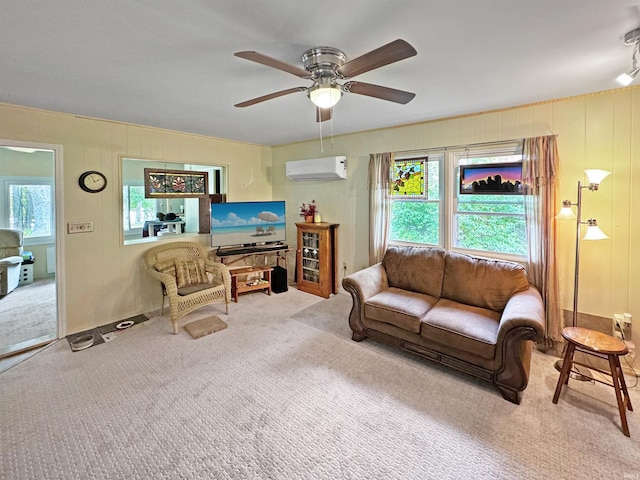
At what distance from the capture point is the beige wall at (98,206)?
10.4ft

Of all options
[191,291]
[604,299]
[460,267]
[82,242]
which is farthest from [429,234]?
[82,242]

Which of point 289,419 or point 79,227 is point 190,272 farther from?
point 289,419

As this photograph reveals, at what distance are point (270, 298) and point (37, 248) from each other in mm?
4769

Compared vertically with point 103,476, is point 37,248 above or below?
above

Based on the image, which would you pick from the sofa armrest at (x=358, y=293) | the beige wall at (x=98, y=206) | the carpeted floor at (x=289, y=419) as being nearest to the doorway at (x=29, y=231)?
the beige wall at (x=98, y=206)

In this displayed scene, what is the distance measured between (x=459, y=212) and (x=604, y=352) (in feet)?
6.25

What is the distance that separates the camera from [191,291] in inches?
145

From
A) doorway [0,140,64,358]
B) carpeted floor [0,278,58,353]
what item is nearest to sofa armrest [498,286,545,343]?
carpeted floor [0,278,58,353]

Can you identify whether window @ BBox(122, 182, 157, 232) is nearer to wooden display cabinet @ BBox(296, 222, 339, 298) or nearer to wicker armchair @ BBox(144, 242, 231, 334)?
wicker armchair @ BBox(144, 242, 231, 334)

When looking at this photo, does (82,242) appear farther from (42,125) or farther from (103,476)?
(103,476)

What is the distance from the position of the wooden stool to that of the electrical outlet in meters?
4.82

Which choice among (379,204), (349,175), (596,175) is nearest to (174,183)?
(349,175)

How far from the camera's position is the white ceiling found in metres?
1.45

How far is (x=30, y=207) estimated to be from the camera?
5.61 meters
